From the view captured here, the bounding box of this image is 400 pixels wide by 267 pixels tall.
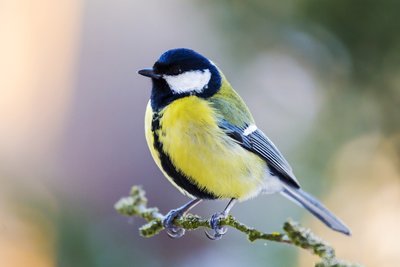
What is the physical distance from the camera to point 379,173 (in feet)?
4.59

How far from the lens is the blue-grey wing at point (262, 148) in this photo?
1.38 meters

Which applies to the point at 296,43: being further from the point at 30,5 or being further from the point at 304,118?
the point at 30,5

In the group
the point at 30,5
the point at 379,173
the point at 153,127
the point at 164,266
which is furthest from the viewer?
the point at 30,5

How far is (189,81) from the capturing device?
4.42 ft

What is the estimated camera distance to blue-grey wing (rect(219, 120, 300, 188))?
138cm

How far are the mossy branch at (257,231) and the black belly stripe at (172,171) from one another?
14cm

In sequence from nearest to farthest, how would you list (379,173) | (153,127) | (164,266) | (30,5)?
(153,127)
(379,173)
(164,266)
(30,5)

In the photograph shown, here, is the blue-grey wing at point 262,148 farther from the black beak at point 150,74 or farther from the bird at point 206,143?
the black beak at point 150,74

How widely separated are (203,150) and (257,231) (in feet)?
1.58

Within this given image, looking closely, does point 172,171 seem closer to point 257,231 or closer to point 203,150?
point 203,150

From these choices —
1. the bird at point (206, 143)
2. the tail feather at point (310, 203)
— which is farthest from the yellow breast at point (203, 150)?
the tail feather at point (310, 203)

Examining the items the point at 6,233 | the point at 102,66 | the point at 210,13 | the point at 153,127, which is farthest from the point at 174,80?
the point at 102,66

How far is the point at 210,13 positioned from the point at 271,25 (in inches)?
6.6

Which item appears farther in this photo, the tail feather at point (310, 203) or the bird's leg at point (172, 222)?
the tail feather at point (310, 203)
